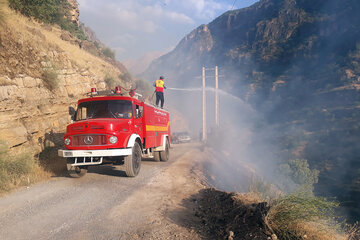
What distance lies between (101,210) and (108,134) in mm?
2353

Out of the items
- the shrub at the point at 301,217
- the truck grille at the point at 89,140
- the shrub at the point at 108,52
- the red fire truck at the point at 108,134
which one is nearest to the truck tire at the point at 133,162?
the red fire truck at the point at 108,134

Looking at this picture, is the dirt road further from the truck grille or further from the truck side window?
the truck side window

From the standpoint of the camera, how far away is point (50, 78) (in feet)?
35.3

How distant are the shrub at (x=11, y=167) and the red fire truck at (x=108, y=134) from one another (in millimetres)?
1160

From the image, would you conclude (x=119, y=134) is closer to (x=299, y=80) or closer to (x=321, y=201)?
(x=321, y=201)

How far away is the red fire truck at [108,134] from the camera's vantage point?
253 inches

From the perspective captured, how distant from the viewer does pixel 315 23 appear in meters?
91.6

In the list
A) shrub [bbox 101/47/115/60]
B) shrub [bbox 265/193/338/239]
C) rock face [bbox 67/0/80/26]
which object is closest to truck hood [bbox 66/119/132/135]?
shrub [bbox 265/193/338/239]

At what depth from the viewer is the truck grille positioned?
6.45 meters

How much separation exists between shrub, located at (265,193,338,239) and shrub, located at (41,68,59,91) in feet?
35.6

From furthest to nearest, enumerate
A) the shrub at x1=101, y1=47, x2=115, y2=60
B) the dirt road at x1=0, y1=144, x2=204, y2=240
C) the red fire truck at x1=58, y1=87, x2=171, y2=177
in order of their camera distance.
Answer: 1. the shrub at x1=101, y1=47, x2=115, y2=60
2. the red fire truck at x1=58, y1=87, x2=171, y2=177
3. the dirt road at x1=0, y1=144, x2=204, y2=240

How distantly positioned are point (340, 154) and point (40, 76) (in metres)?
51.2

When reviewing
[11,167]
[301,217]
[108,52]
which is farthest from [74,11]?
[301,217]

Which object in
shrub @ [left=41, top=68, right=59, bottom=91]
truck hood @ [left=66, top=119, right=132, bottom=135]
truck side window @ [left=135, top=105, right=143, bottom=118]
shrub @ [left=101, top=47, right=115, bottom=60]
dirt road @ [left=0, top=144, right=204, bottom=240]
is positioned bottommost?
dirt road @ [left=0, top=144, right=204, bottom=240]
